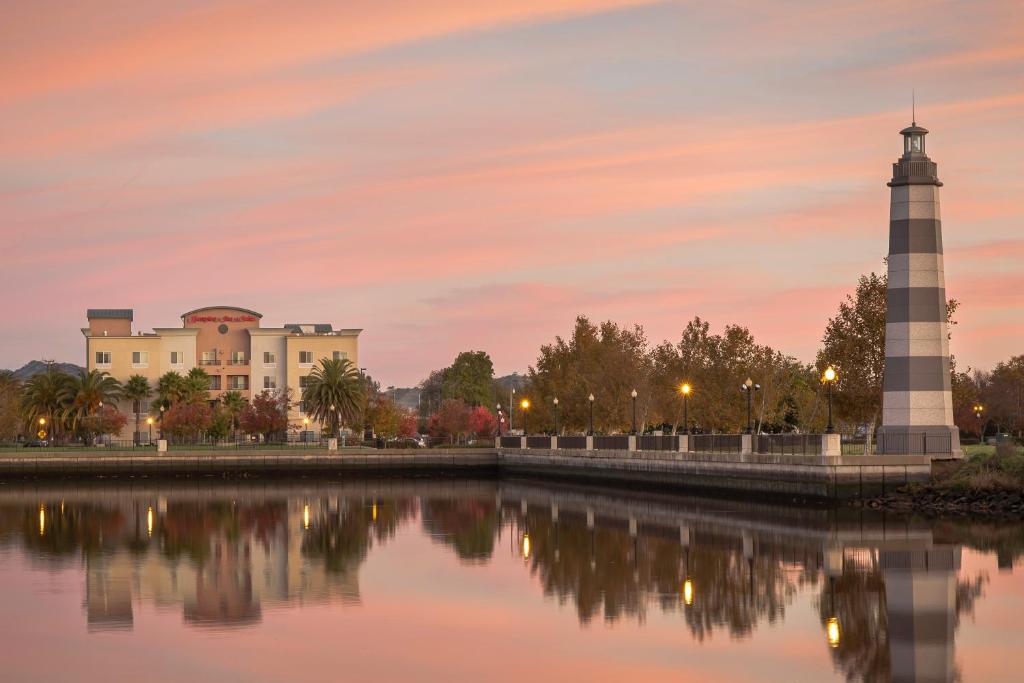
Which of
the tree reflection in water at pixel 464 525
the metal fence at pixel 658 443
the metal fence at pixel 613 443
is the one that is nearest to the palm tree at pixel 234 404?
the metal fence at pixel 613 443

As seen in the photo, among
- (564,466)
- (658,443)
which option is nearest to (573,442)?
(564,466)

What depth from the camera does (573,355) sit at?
4122 inches

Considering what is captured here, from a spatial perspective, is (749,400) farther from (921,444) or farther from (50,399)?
(50,399)

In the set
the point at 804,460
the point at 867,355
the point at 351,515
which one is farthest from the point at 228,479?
the point at 804,460

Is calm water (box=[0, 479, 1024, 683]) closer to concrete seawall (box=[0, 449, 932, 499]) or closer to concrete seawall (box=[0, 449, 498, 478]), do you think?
concrete seawall (box=[0, 449, 932, 499])

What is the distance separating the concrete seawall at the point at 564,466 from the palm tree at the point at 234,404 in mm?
32672

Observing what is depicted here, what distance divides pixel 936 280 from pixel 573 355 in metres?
55.8

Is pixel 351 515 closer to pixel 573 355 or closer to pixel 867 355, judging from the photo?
pixel 867 355

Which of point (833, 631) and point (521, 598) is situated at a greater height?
point (833, 631)

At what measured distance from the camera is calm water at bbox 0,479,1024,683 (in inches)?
833

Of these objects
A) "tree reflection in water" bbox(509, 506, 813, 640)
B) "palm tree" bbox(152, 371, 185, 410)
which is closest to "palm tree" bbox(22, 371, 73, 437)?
"palm tree" bbox(152, 371, 185, 410)

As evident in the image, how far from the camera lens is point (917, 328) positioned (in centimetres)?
4978

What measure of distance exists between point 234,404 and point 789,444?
83.4 m

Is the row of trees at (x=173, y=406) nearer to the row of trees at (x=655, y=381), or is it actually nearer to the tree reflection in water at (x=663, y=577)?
the row of trees at (x=655, y=381)
